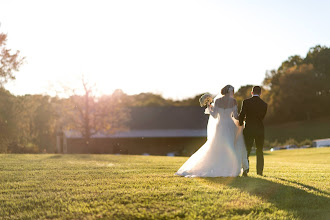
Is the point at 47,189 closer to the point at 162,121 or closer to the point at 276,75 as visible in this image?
the point at 162,121

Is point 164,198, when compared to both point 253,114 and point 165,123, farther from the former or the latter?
point 165,123

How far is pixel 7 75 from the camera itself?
40.5 m

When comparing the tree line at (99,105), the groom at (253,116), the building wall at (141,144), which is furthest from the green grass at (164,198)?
the building wall at (141,144)

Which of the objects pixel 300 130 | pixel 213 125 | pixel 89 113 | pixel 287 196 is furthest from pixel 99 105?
pixel 300 130

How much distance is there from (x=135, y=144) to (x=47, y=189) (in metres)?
44.7

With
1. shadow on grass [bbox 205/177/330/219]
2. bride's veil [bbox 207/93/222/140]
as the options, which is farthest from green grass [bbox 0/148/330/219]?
bride's veil [bbox 207/93/222/140]

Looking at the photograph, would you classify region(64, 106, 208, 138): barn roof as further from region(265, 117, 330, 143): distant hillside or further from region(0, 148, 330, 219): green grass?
region(0, 148, 330, 219): green grass

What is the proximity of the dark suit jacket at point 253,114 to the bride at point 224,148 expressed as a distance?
287 millimetres

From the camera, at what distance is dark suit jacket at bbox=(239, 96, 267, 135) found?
458 inches

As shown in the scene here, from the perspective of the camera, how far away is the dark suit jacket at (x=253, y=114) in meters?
11.6

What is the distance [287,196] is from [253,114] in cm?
294

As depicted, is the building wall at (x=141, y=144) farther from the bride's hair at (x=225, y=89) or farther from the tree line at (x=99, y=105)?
the bride's hair at (x=225, y=89)

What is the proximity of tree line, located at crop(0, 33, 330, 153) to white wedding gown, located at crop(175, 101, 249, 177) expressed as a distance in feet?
103

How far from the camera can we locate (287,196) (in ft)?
30.6
